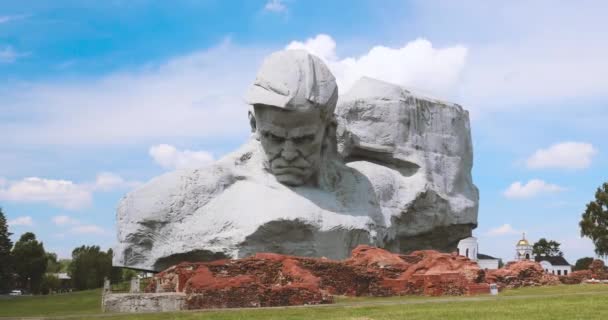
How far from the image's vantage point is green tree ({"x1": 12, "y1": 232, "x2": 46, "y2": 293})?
3794cm

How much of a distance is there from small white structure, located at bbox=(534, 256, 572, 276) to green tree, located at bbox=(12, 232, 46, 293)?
30070mm

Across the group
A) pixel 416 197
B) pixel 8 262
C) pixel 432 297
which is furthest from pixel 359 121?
pixel 8 262

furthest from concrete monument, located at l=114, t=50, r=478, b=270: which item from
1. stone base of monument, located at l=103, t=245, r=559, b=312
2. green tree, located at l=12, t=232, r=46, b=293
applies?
green tree, located at l=12, t=232, r=46, b=293

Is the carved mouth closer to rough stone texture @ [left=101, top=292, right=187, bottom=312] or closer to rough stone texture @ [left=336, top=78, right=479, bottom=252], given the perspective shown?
rough stone texture @ [left=336, top=78, right=479, bottom=252]

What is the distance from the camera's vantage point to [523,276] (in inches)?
718

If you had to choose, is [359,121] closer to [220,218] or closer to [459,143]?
[459,143]

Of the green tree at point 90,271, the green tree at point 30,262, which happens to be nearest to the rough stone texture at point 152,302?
the green tree at point 30,262

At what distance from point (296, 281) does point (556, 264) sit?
150 ft

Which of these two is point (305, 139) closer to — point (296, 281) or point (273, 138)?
point (273, 138)

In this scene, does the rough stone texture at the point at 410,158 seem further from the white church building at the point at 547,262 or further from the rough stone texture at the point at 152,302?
the white church building at the point at 547,262

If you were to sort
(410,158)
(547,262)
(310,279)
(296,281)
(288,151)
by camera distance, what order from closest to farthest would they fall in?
(310,279), (296,281), (288,151), (410,158), (547,262)

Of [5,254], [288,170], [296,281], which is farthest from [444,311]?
[5,254]

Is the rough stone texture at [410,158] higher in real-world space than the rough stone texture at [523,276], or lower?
higher

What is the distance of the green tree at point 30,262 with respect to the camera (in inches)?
1494
